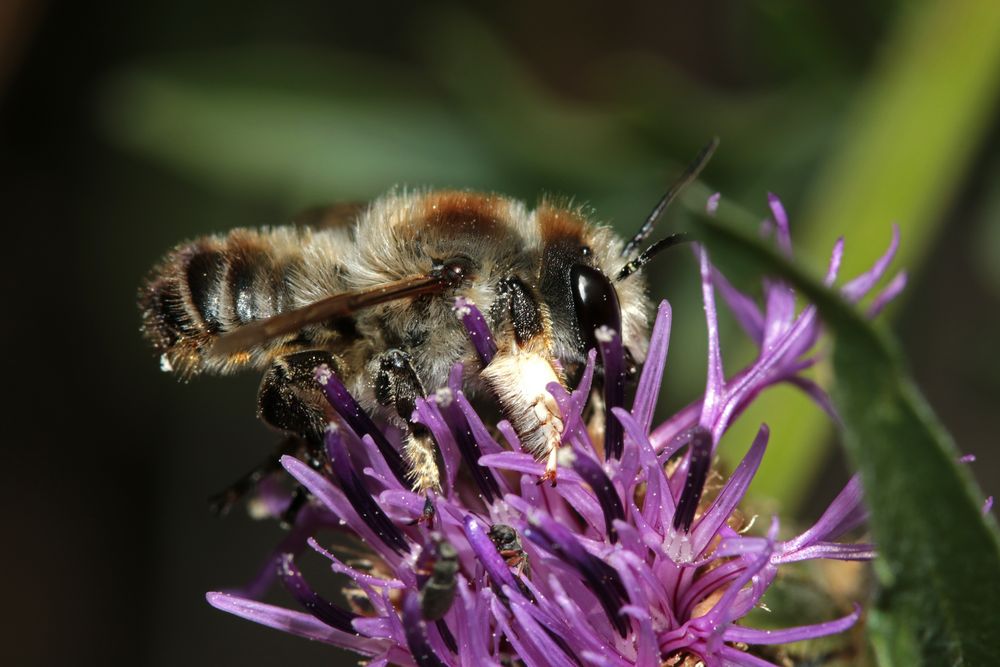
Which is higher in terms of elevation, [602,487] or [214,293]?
[214,293]

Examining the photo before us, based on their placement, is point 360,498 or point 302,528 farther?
point 302,528

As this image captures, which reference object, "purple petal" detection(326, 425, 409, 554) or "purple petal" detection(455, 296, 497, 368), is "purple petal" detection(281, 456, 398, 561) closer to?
"purple petal" detection(326, 425, 409, 554)

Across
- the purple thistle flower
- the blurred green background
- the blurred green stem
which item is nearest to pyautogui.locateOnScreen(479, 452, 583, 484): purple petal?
the purple thistle flower

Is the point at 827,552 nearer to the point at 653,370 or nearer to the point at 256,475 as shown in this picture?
the point at 653,370

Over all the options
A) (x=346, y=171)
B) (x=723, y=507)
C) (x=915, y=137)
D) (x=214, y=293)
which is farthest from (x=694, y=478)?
(x=346, y=171)

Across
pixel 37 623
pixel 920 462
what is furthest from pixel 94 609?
pixel 920 462

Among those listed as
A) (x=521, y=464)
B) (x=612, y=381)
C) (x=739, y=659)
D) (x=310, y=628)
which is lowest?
(x=739, y=659)

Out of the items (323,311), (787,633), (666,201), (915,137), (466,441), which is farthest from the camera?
(915,137)
